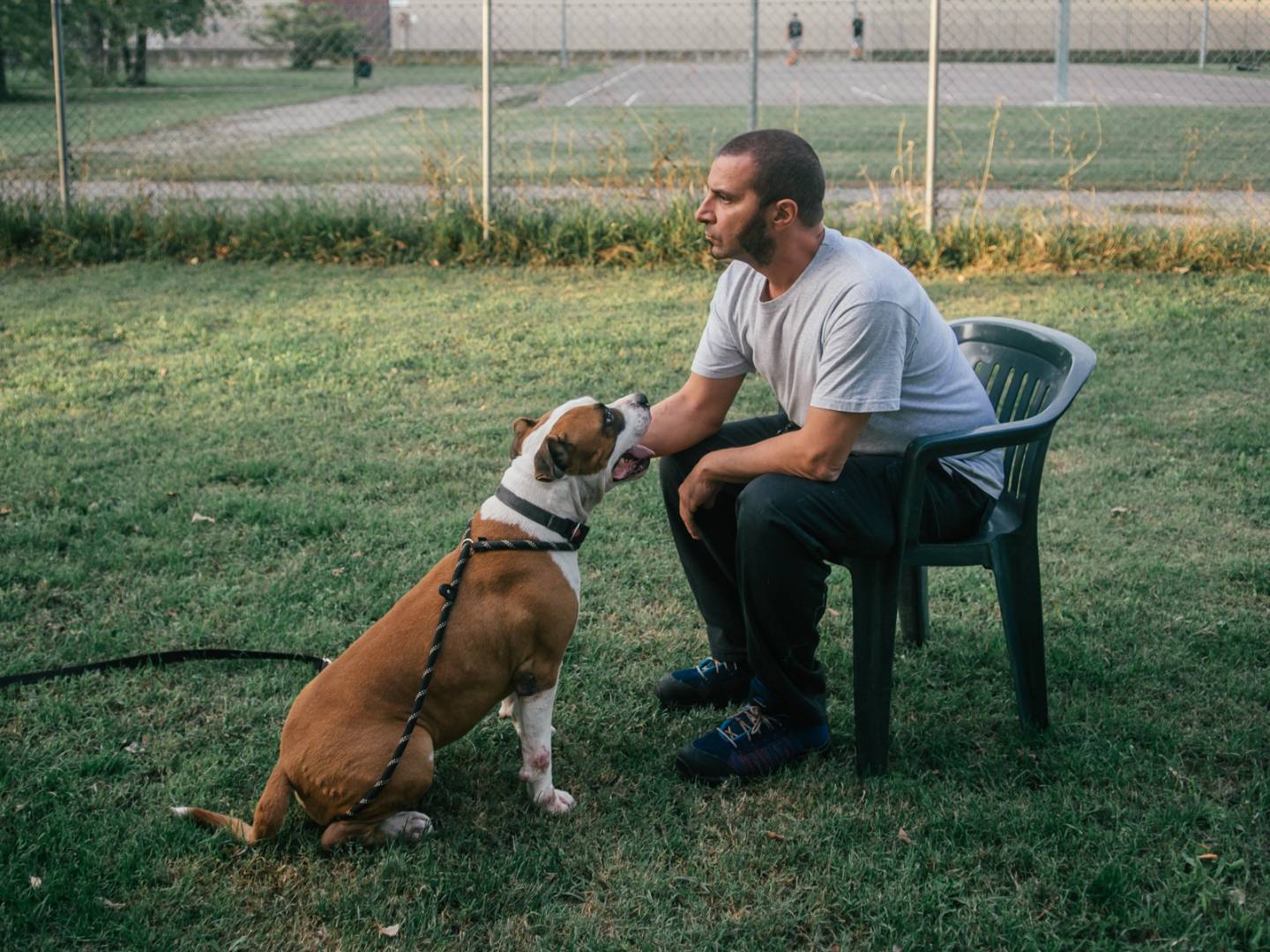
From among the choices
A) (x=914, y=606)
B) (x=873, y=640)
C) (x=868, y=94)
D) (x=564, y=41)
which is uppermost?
(x=564, y=41)

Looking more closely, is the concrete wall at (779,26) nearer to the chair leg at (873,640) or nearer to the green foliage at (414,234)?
the green foliage at (414,234)

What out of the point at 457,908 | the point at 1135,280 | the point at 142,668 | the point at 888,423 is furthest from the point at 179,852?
the point at 1135,280

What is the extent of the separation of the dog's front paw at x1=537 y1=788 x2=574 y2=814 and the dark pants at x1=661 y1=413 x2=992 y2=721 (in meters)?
0.61

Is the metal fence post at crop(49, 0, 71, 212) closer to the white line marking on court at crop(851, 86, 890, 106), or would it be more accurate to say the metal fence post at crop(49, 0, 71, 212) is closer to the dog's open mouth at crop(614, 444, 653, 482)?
the dog's open mouth at crop(614, 444, 653, 482)

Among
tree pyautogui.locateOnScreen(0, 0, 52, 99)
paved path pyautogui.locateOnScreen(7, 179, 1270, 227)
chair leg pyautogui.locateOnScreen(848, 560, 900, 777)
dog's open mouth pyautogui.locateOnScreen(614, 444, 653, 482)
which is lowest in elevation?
chair leg pyautogui.locateOnScreen(848, 560, 900, 777)

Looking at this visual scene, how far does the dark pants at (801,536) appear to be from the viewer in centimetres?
298

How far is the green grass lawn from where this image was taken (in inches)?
104

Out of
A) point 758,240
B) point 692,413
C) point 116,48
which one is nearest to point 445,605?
point 692,413

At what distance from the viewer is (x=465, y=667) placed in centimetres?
288

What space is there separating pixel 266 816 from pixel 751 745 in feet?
4.07

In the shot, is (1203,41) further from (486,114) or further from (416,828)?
(416,828)

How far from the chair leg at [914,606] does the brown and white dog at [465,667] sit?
43.9 inches

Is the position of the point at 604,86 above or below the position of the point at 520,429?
above

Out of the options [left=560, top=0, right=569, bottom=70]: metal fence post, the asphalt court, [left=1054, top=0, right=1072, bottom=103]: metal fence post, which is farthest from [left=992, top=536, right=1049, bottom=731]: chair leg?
[left=560, top=0, right=569, bottom=70]: metal fence post
